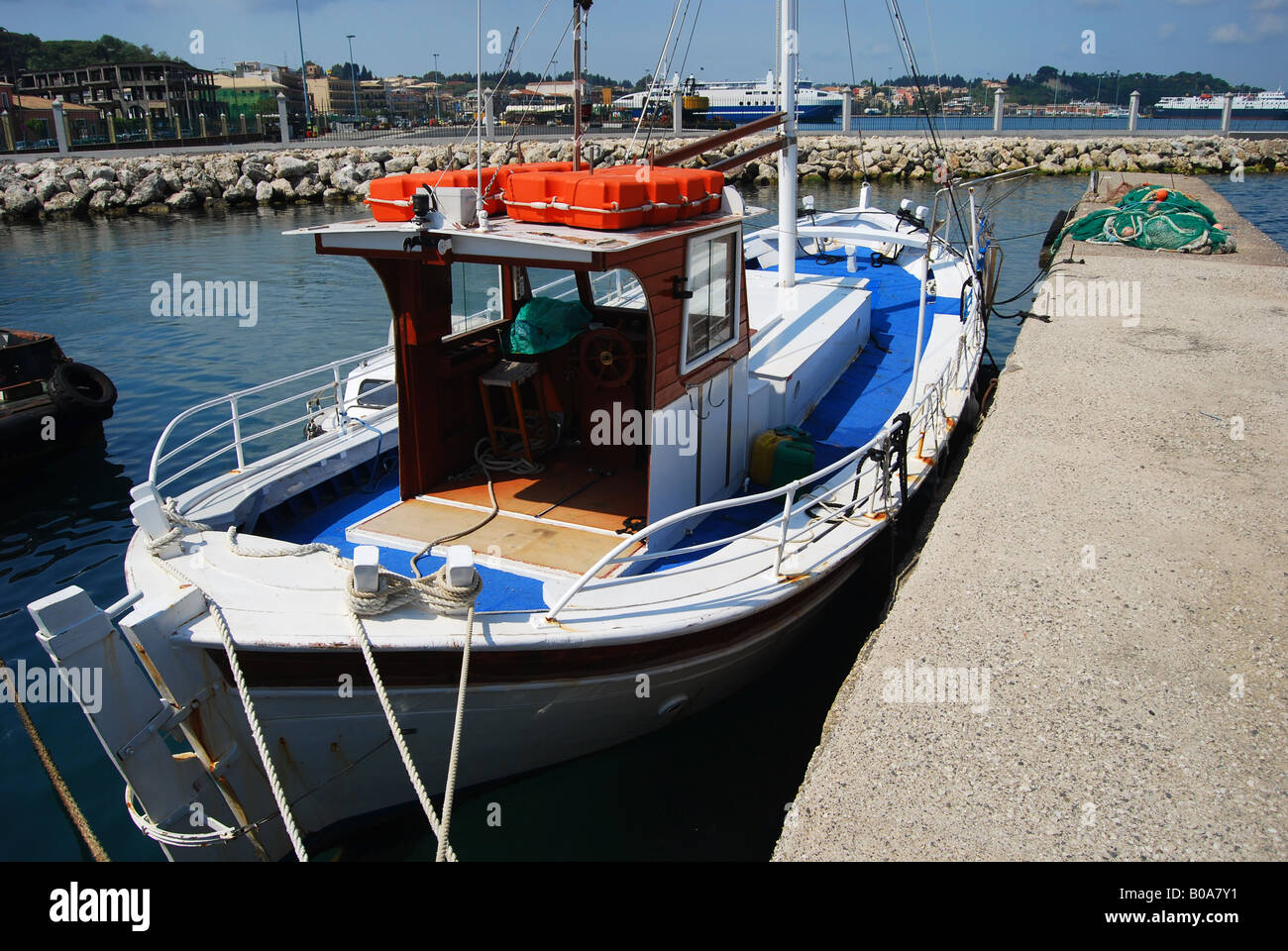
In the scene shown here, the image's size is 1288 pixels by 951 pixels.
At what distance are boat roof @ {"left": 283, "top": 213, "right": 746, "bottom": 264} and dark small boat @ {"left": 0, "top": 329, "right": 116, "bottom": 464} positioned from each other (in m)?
9.33

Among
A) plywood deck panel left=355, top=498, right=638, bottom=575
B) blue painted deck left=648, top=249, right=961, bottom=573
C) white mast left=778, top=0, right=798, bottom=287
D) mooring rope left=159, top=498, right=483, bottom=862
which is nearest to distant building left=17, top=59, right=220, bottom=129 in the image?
blue painted deck left=648, top=249, right=961, bottom=573

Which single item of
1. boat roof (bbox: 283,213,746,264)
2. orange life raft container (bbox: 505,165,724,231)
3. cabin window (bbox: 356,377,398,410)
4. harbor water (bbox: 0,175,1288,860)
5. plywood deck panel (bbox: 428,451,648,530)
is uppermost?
orange life raft container (bbox: 505,165,724,231)

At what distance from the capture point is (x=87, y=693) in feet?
13.6

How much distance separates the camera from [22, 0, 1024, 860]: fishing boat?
4.69 metres

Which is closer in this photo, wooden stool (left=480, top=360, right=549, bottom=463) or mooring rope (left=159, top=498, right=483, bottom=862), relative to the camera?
mooring rope (left=159, top=498, right=483, bottom=862)

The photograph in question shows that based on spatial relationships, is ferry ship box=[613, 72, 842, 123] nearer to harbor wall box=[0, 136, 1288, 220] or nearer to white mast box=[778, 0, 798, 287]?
harbor wall box=[0, 136, 1288, 220]

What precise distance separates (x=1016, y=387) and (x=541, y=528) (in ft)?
20.7

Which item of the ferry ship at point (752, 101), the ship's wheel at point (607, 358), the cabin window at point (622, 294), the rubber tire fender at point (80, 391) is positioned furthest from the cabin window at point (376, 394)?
the ferry ship at point (752, 101)

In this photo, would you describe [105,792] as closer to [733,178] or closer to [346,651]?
[346,651]

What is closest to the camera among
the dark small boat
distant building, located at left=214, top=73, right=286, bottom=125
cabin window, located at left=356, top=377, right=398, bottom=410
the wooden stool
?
the wooden stool

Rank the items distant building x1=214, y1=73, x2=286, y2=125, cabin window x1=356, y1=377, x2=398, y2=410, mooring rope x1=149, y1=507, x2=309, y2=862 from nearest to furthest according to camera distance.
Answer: mooring rope x1=149, y1=507, x2=309, y2=862, cabin window x1=356, y1=377, x2=398, y2=410, distant building x1=214, y1=73, x2=286, y2=125

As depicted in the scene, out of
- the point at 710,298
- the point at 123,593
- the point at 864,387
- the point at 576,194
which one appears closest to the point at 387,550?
the point at 576,194

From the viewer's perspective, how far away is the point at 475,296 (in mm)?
7562
